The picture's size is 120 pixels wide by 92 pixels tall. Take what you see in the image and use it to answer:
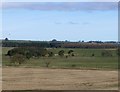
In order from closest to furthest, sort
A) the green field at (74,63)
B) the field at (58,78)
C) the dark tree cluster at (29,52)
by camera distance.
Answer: the field at (58,78)
the green field at (74,63)
the dark tree cluster at (29,52)

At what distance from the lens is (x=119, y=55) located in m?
99.6

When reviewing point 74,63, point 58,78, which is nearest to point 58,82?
point 58,78

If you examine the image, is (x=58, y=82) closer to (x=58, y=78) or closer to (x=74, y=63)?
(x=58, y=78)

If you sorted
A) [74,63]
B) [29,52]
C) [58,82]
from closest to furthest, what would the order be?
[58,82]
[74,63]
[29,52]

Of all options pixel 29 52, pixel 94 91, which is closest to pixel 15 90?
pixel 94 91

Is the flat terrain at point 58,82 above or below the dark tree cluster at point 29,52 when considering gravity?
below

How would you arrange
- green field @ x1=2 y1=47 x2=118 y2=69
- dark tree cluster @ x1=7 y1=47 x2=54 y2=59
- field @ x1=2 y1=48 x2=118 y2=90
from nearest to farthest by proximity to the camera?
field @ x1=2 y1=48 x2=118 y2=90 < green field @ x1=2 y1=47 x2=118 y2=69 < dark tree cluster @ x1=7 y1=47 x2=54 y2=59

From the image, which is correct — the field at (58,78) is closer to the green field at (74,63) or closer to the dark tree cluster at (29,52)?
the green field at (74,63)

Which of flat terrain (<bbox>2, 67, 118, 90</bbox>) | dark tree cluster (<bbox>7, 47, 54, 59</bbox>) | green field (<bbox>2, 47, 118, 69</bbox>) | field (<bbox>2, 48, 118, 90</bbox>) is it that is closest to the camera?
flat terrain (<bbox>2, 67, 118, 90</bbox>)

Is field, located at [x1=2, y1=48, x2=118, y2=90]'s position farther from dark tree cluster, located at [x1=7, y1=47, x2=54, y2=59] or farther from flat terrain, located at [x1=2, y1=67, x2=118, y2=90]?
dark tree cluster, located at [x1=7, y1=47, x2=54, y2=59]

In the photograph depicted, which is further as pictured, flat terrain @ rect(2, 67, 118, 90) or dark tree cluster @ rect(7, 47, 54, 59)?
dark tree cluster @ rect(7, 47, 54, 59)

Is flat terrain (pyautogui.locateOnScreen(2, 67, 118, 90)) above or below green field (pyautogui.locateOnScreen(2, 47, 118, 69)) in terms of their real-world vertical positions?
below

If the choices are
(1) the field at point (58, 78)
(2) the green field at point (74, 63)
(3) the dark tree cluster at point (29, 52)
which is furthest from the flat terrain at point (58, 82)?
(3) the dark tree cluster at point (29, 52)

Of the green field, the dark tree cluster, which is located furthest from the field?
the dark tree cluster
